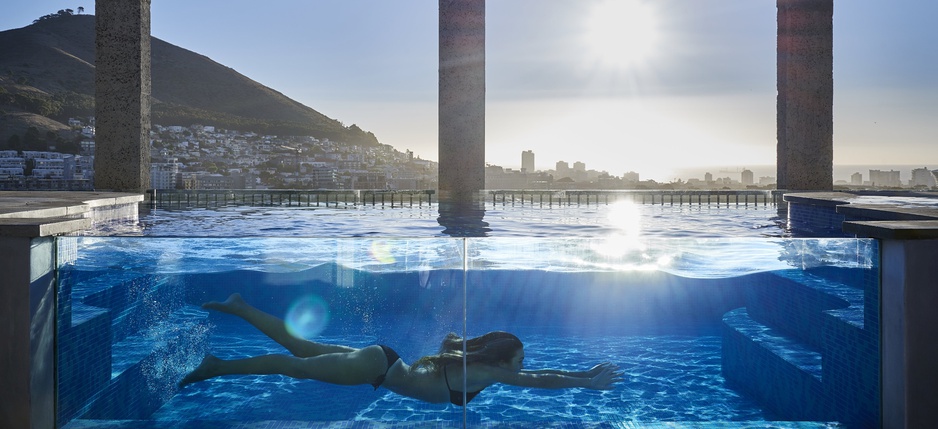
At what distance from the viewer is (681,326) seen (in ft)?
9.20

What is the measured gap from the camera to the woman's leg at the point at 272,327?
108 inches

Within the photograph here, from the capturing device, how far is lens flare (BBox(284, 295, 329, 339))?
2.75m

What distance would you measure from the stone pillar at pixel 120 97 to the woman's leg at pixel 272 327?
10857 mm

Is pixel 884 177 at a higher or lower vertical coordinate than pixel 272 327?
higher

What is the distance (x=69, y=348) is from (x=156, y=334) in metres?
0.33

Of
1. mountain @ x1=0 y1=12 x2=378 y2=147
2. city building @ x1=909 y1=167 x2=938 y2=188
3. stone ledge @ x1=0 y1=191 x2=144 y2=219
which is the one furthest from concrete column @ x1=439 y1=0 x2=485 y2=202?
mountain @ x1=0 y1=12 x2=378 y2=147

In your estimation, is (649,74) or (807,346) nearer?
(807,346)

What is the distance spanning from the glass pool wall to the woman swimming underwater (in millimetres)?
33

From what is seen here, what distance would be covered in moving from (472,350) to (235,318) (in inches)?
37.2

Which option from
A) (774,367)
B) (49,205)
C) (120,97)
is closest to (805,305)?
(774,367)

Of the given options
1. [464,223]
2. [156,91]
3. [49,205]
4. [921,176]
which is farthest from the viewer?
[156,91]

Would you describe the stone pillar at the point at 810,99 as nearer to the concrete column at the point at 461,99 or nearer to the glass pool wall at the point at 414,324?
the concrete column at the point at 461,99

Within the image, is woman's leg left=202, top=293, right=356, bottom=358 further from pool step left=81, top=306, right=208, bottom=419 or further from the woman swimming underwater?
pool step left=81, top=306, right=208, bottom=419

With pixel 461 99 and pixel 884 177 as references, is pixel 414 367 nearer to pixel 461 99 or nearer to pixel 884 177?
pixel 461 99
